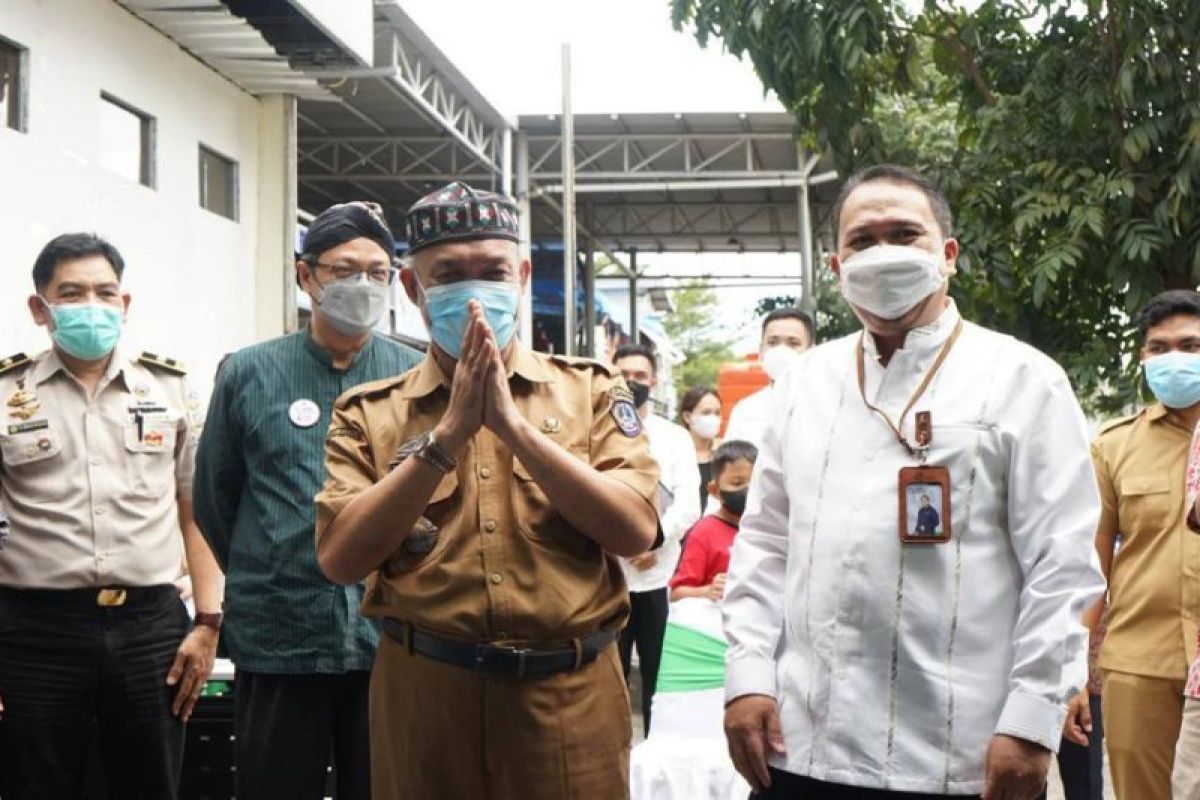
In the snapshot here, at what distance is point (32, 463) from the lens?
14.3 feet

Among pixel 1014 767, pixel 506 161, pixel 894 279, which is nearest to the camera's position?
pixel 1014 767

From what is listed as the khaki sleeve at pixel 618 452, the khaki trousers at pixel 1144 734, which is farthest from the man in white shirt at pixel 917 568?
the khaki trousers at pixel 1144 734

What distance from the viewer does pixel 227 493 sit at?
4137 millimetres

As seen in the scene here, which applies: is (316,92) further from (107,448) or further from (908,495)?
(908,495)

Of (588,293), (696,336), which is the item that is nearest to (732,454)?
(588,293)

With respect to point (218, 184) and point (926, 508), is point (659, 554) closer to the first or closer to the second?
point (926, 508)

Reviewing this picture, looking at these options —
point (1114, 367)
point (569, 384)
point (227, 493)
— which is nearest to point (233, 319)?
point (1114, 367)

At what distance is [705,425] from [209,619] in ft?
16.9

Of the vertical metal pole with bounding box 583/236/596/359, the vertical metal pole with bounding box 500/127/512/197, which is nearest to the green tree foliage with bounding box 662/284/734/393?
the vertical metal pole with bounding box 583/236/596/359

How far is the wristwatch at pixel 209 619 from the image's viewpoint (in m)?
4.55

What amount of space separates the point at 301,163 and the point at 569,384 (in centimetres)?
2059

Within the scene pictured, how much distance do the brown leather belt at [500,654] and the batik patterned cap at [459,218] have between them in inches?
31.8

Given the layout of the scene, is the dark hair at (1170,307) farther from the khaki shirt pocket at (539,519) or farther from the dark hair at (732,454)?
the khaki shirt pocket at (539,519)

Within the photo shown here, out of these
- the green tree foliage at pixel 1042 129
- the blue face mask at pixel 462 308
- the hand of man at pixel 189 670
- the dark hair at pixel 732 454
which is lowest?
the hand of man at pixel 189 670
